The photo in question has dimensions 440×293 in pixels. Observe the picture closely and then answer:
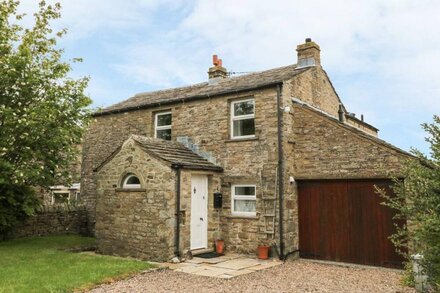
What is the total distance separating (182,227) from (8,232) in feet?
26.3

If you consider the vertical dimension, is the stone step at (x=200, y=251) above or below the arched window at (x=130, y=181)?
below

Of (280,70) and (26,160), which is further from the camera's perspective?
(280,70)

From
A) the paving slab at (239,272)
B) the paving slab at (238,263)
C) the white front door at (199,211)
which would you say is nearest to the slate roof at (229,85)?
the white front door at (199,211)

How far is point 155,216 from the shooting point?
38.5 ft

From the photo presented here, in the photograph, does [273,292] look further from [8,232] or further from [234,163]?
[8,232]

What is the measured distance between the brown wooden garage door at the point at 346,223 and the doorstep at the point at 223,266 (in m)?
1.64

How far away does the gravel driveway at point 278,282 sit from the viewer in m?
8.48

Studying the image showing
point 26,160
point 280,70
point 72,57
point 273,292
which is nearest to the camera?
point 273,292

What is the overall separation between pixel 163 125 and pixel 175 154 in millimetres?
3263

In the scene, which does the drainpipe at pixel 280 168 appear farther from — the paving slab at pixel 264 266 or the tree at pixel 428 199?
the tree at pixel 428 199

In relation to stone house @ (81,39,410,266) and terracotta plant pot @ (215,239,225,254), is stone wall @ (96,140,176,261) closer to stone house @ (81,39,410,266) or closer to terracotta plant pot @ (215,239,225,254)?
stone house @ (81,39,410,266)

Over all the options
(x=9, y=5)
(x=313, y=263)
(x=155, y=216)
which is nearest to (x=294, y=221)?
(x=313, y=263)

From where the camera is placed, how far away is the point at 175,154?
13039 millimetres

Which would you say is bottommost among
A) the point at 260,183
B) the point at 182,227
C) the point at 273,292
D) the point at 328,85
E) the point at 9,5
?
the point at 273,292
